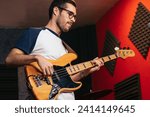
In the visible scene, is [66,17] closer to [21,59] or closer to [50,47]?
[50,47]

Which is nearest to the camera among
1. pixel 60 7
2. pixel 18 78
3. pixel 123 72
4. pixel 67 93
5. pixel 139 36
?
pixel 67 93

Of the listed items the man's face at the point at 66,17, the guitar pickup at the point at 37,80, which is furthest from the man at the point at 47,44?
the guitar pickup at the point at 37,80

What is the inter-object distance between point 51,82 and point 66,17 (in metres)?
0.48

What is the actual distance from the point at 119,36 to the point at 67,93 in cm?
205

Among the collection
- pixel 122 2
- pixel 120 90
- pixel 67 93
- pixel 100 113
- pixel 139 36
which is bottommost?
pixel 100 113

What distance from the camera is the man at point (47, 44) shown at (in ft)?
6.63

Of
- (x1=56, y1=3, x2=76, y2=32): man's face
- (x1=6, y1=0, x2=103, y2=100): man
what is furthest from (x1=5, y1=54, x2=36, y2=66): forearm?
(x1=56, y1=3, x2=76, y2=32): man's face

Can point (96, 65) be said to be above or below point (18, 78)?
below

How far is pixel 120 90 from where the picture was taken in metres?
3.86

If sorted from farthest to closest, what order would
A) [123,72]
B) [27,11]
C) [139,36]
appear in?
[27,11] → [123,72] → [139,36]

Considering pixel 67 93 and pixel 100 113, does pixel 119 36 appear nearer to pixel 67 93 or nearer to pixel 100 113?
pixel 67 93

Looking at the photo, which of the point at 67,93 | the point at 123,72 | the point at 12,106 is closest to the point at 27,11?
the point at 123,72

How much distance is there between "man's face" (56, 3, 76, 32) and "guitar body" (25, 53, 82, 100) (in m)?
0.22

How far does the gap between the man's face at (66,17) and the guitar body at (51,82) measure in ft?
0.71
